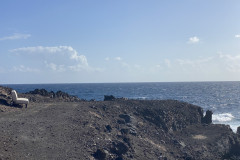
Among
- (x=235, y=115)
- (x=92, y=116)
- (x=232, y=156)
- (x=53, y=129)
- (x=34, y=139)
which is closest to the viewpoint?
(x=34, y=139)

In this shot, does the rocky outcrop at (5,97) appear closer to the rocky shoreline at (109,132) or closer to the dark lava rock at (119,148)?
the rocky shoreline at (109,132)

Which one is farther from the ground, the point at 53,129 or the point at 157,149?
the point at 53,129

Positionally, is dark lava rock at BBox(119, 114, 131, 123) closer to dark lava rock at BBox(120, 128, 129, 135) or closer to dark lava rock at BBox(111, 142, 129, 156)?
dark lava rock at BBox(120, 128, 129, 135)

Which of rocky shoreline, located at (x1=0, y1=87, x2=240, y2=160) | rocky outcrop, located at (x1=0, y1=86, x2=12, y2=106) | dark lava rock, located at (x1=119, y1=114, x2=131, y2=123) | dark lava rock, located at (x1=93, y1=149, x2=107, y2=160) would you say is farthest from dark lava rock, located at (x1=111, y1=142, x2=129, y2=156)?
rocky outcrop, located at (x1=0, y1=86, x2=12, y2=106)

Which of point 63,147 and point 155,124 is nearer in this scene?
point 63,147

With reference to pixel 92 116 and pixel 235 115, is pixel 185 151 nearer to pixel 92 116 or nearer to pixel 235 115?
pixel 92 116

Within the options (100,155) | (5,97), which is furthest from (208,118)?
(5,97)

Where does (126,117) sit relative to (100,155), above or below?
above

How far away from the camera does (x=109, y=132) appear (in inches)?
854

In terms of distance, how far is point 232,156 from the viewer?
26.6 metres

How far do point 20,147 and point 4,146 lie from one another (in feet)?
2.78

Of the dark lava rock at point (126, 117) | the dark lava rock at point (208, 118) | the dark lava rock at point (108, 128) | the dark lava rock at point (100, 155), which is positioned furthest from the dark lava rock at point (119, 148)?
the dark lava rock at point (208, 118)

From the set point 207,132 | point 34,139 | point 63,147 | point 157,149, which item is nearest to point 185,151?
point 157,149

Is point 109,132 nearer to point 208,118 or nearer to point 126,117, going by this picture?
point 126,117
